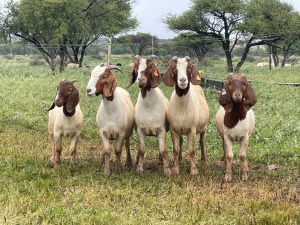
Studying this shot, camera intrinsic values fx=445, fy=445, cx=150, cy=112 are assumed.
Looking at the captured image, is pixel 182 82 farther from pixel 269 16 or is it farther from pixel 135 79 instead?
pixel 269 16

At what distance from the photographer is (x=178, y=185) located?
22.8ft

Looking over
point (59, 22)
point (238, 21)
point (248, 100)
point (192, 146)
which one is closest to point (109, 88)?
point (192, 146)

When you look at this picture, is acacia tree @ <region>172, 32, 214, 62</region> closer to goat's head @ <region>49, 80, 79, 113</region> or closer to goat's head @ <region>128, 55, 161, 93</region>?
goat's head @ <region>49, 80, 79, 113</region>

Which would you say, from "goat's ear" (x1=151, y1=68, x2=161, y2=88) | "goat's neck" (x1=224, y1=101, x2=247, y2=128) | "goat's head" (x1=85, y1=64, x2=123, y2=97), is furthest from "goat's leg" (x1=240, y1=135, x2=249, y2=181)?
"goat's head" (x1=85, y1=64, x2=123, y2=97)

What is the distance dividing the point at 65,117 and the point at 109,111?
3.35ft

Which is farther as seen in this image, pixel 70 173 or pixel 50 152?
pixel 50 152

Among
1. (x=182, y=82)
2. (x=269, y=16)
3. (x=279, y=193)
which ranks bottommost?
(x=279, y=193)

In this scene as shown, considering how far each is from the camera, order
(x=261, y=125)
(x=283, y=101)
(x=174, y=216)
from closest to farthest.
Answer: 1. (x=174, y=216)
2. (x=261, y=125)
3. (x=283, y=101)

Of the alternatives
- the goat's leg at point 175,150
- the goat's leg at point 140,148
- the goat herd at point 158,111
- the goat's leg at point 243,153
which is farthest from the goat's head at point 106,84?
the goat's leg at point 243,153

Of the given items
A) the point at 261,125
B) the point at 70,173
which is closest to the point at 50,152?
the point at 70,173

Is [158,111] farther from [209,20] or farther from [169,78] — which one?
[209,20]

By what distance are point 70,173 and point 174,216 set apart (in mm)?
2626

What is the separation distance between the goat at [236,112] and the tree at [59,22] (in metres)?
22.8

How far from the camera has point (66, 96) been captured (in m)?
7.99
